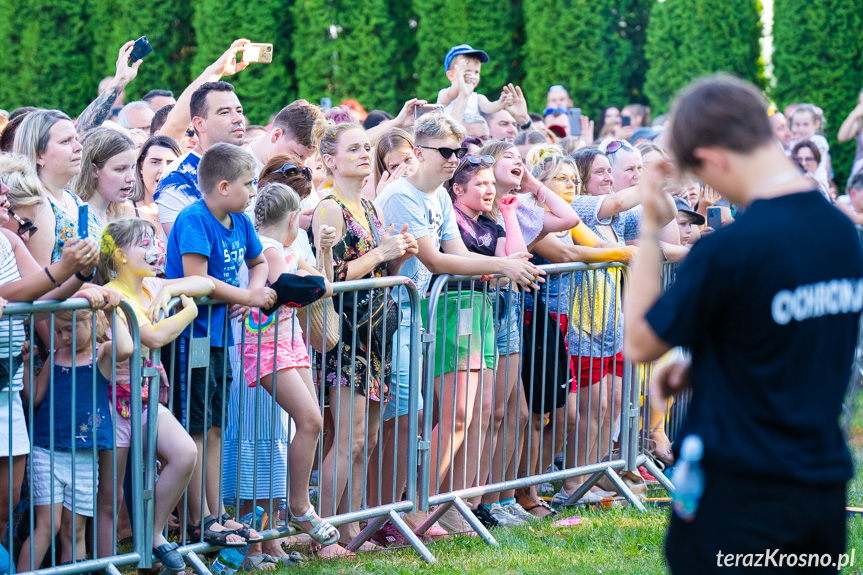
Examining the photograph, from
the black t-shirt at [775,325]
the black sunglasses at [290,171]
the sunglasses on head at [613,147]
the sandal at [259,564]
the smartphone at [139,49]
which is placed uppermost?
the smartphone at [139,49]

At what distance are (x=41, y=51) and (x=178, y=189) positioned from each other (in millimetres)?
15247

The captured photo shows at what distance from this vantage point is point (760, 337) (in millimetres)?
2768

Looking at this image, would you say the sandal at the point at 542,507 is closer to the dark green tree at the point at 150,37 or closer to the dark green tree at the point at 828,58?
the dark green tree at the point at 828,58

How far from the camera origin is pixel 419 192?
594cm

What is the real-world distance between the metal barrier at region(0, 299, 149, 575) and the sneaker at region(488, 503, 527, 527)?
7.14 ft

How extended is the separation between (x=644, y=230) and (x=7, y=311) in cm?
246

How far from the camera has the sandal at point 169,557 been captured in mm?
4746

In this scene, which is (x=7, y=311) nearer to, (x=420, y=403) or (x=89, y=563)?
(x=89, y=563)

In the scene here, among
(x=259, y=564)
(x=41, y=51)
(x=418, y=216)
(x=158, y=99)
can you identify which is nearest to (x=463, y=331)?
(x=418, y=216)

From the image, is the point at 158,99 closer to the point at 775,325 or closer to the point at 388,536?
the point at 388,536

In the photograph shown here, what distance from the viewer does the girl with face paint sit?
183 inches

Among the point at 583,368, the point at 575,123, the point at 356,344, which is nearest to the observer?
the point at 356,344

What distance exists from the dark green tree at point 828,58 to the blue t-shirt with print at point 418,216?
12.6m

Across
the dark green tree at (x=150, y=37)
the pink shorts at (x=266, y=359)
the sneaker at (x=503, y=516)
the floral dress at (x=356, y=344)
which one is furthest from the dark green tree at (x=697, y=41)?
the pink shorts at (x=266, y=359)
